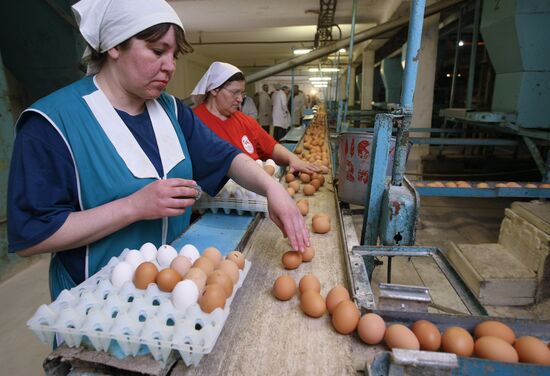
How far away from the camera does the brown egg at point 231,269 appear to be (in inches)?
45.3

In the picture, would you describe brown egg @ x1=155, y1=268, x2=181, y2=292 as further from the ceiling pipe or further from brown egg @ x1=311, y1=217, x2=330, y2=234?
the ceiling pipe

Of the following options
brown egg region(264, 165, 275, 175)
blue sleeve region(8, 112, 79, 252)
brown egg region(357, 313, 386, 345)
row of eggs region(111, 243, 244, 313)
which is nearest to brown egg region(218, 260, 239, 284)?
row of eggs region(111, 243, 244, 313)

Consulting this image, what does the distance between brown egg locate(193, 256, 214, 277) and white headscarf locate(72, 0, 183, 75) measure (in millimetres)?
832

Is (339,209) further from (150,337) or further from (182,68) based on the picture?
(182,68)

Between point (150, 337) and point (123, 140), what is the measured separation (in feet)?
2.57

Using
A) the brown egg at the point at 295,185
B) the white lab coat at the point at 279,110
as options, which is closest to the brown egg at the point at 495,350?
the brown egg at the point at 295,185

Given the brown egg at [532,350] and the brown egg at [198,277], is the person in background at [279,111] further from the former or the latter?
the brown egg at [532,350]

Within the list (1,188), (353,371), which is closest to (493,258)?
(353,371)

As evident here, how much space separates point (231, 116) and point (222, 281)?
230 centimetres

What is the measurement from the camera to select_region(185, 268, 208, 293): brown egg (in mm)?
1061

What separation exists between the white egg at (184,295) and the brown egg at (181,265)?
0.14 meters

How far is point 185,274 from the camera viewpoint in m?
1.13

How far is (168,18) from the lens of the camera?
1.23m

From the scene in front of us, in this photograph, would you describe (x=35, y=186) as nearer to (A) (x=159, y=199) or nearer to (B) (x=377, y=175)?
(A) (x=159, y=199)
